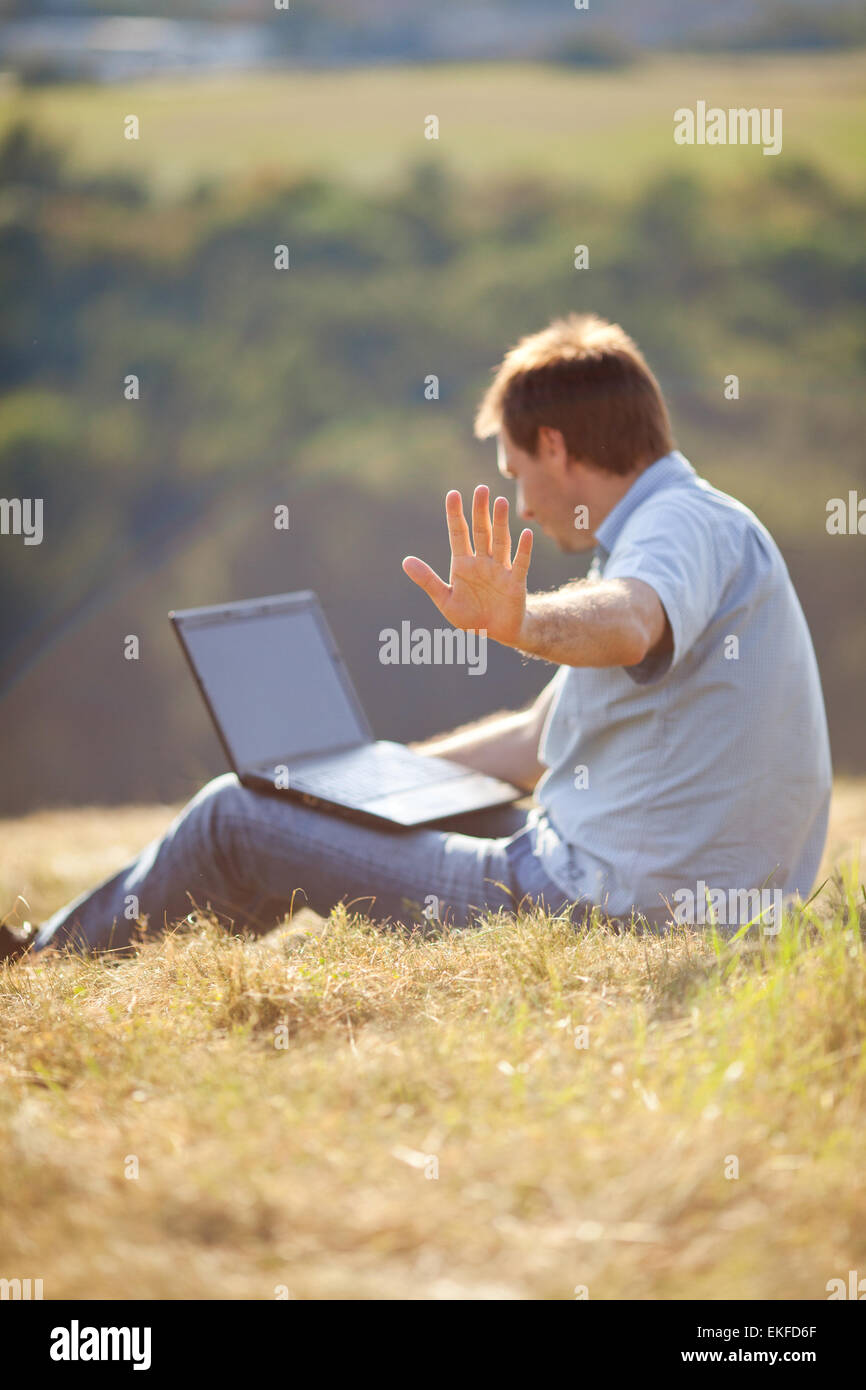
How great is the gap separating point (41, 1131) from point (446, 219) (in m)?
18.6

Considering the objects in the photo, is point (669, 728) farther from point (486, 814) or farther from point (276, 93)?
point (276, 93)

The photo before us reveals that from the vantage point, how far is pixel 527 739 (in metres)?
3.18

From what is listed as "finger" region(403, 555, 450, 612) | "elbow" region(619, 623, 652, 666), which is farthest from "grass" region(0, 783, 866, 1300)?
"finger" region(403, 555, 450, 612)

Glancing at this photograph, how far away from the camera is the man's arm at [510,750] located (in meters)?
3.18

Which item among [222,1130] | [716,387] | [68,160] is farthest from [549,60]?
A: [222,1130]

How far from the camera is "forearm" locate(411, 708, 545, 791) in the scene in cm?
319

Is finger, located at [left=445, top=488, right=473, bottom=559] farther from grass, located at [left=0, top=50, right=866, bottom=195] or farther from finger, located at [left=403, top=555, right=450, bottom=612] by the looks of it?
grass, located at [left=0, top=50, right=866, bottom=195]

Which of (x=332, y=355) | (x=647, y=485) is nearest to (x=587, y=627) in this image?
(x=647, y=485)

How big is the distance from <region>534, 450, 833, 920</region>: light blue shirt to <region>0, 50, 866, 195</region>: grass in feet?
56.5

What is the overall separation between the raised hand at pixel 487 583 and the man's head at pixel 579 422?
2.06 feet

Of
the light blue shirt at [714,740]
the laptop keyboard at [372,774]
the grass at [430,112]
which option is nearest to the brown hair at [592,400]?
the light blue shirt at [714,740]

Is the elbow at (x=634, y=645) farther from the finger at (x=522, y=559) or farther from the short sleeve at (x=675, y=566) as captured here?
the finger at (x=522, y=559)

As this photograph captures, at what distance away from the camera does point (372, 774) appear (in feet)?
9.65

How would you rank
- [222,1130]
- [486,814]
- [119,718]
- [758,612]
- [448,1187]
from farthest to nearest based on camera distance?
[119,718] < [486,814] < [758,612] < [222,1130] < [448,1187]
